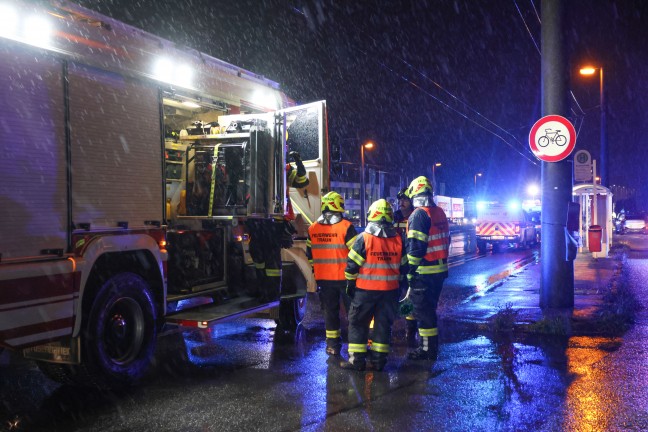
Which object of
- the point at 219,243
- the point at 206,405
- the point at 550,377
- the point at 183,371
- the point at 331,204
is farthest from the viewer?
the point at 219,243

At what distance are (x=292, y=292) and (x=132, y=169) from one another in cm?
314

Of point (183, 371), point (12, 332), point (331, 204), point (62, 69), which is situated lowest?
point (183, 371)

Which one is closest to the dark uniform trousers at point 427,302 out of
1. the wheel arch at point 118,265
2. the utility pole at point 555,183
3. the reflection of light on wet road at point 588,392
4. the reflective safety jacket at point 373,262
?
the reflective safety jacket at point 373,262

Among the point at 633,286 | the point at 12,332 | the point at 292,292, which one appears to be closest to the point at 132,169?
the point at 12,332

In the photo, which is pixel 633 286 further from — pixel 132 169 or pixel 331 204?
pixel 132 169

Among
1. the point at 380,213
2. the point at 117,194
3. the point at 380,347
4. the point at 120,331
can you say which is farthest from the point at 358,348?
the point at 117,194

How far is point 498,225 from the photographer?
72.7ft

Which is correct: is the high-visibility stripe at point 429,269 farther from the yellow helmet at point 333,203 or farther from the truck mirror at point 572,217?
the truck mirror at point 572,217

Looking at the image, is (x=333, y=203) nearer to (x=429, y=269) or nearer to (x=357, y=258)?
(x=357, y=258)

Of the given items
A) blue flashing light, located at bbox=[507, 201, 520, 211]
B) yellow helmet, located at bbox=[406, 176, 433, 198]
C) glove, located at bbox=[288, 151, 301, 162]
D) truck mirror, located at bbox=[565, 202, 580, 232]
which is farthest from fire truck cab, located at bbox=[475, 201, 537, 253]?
yellow helmet, located at bbox=[406, 176, 433, 198]

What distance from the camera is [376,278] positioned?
634 centimetres

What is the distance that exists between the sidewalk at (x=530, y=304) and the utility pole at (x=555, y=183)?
395 mm

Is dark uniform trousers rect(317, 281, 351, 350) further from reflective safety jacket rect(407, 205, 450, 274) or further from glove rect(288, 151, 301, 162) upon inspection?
glove rect(288, 151, 301, 162)

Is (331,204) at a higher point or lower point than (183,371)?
higher
